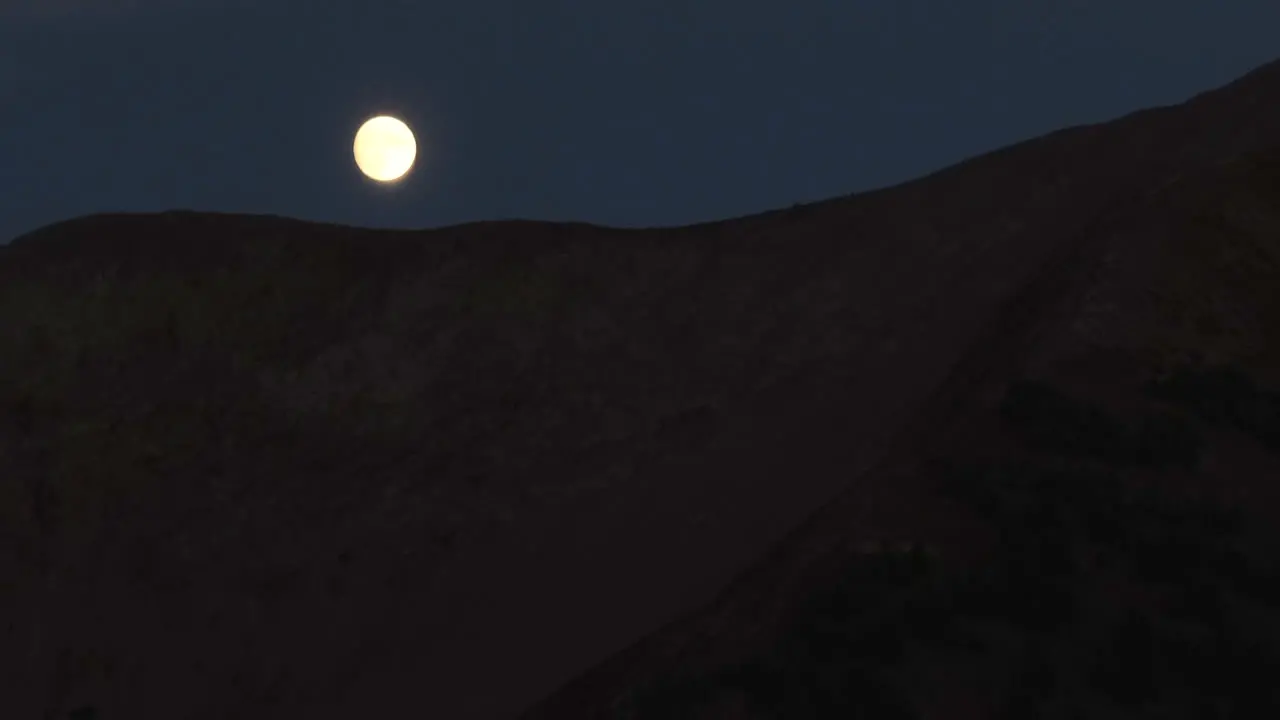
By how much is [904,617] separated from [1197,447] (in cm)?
438

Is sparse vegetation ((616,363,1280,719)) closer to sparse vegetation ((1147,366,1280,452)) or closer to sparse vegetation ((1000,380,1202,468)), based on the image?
sparse vegetation ((1000,380,1202,468))

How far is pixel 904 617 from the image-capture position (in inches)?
520

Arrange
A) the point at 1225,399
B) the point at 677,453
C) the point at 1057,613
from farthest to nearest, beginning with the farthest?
the point at 677,453
the point at 1225,399
the point at 1057,613

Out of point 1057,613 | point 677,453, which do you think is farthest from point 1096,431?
point 677,453

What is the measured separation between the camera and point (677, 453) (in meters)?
27.0

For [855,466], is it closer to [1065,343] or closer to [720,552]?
[720,552]

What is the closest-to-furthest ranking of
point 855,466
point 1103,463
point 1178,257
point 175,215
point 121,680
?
point 1103,463
point 1178,257
point 855,466
point 121,680
point 175,215

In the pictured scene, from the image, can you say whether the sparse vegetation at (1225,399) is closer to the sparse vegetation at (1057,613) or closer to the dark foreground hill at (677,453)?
the dark foreground hill at (677,453)

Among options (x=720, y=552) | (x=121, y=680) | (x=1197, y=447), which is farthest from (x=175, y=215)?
(x=1197, y=447)

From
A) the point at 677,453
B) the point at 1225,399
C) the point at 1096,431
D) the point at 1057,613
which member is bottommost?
the point at 1057,613

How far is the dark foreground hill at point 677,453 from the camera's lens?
13531 mm

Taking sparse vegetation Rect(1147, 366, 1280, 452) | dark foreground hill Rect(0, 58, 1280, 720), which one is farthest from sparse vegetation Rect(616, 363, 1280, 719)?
sparse vegetation Rect(1147, 366, 1280, 452)

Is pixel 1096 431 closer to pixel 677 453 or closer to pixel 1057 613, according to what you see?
pixel 1057 613

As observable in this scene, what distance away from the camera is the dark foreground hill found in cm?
1353
